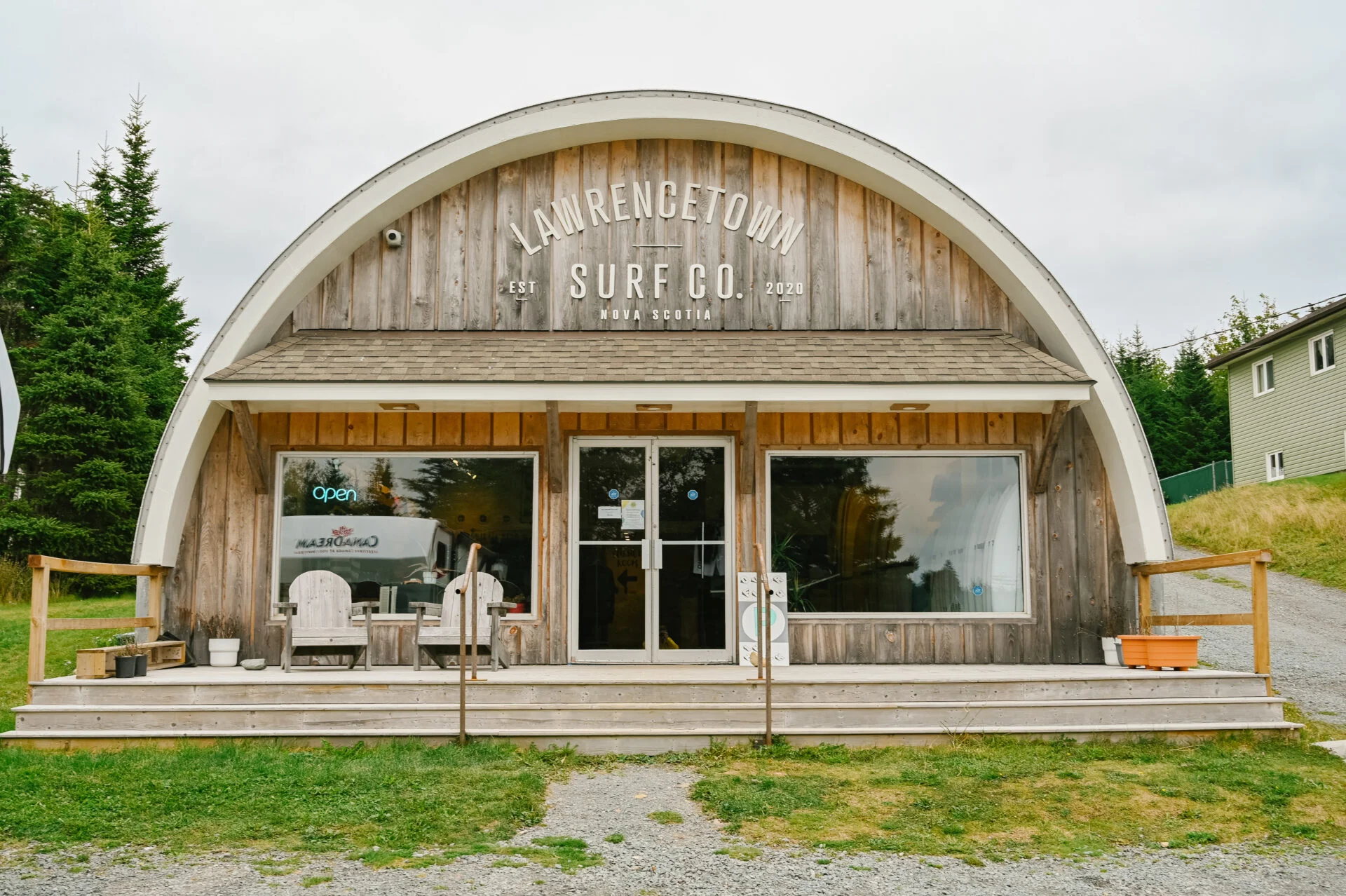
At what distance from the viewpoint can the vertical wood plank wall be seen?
27.4 feet

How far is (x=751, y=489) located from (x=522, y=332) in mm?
2282

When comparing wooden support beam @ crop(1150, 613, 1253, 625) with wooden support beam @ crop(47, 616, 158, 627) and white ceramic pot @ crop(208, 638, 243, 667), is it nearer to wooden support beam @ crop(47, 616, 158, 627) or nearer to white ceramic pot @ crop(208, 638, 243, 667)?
white ceramic pot @ crop(208, 638, 243, 667)

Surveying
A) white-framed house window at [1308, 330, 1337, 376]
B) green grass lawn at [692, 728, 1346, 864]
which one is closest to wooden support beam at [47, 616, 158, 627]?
green grass lawn at [692, 728, 1346, 864]

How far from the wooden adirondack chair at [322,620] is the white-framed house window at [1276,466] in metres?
21.6

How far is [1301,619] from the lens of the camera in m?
12.9

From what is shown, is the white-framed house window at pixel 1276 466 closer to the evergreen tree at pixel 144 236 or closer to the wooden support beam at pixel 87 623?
the wooden support beam at pixel 87 623

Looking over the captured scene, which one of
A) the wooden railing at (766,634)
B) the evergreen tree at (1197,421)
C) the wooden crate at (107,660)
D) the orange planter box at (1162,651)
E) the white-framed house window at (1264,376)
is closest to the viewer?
the wooden railing at (766,634)

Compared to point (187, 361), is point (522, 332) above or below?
below

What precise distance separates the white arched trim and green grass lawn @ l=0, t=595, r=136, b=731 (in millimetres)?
2005

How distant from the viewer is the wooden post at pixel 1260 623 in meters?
6.85

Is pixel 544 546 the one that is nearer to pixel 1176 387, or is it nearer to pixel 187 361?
pixel 187 361

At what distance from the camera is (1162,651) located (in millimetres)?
7367

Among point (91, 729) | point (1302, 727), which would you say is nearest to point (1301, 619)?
point (1302, 727)

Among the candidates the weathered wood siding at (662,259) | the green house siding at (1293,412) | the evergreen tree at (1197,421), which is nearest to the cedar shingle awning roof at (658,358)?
the weathered wood siding at (662,259)
